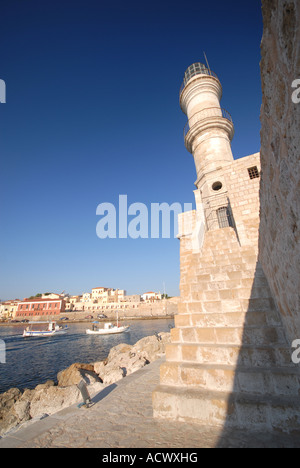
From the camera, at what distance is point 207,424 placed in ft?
8.12

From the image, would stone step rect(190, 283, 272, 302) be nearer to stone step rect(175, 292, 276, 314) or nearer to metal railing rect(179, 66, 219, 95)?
stone step rect(175, 292, 276, 314)

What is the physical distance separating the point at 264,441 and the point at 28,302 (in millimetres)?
81138

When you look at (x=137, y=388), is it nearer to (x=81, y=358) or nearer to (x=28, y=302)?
(x=81, y=358)

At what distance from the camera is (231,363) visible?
292 cm

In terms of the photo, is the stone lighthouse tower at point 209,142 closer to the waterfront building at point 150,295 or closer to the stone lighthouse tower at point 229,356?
the stone lighthouse tower at point 229,356

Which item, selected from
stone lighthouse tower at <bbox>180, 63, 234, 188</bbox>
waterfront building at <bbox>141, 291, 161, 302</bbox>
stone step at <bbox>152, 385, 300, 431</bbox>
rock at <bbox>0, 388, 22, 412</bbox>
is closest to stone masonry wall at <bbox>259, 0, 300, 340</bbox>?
stone step at <bbox>152, 385, 300, 431</bbox>

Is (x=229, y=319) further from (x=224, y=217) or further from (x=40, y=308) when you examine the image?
(x=40, y=308)

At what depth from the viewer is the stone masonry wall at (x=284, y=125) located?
4.14 ft

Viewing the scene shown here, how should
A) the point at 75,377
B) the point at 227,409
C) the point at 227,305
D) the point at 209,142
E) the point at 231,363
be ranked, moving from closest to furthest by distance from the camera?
the point at 227,409 → the point at 231,363 → the point at 227,305 → the point at 75,377 → the point at 209,142

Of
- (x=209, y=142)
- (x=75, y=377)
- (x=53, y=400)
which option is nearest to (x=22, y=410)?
(x=53, y=400)

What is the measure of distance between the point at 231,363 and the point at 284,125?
10.4 feet

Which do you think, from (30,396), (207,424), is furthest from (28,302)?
(207,424)

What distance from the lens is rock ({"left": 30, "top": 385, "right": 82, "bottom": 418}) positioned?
22.5 ft

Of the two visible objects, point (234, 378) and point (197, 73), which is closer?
point (234, 378)
